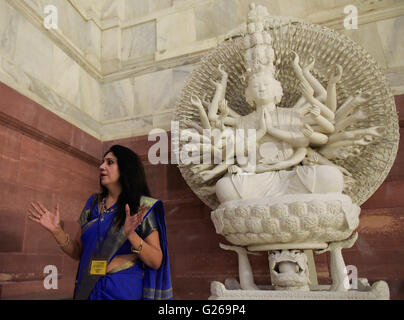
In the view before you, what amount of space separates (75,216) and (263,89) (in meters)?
1.92

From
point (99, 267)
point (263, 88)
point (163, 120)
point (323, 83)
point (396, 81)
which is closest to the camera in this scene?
point (99, 267)

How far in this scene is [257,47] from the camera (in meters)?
2.38

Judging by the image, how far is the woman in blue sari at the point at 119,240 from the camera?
167 centimetres

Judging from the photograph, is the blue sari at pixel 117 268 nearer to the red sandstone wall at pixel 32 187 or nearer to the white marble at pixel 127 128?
the red sandstone wall at pixel 32 187

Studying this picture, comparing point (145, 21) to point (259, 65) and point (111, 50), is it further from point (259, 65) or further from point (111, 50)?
point (259, 65)

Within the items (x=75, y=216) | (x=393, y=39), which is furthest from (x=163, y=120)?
(x=393, y=39)

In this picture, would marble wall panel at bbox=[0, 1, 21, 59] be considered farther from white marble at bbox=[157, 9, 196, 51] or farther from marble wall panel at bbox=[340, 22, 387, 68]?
marble wall panel at bbox=[340, 22, 387, 68]

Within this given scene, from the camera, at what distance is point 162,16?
3.78 m

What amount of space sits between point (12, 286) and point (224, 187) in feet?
5.01

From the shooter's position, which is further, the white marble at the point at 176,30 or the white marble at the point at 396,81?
the white marble at the point at 176,30

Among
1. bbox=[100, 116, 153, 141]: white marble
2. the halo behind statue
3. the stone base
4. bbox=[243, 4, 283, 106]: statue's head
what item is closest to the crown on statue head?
bbox=[243, 4, 283, 106]: statue's head

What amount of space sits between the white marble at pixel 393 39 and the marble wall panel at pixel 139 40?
2312 mm

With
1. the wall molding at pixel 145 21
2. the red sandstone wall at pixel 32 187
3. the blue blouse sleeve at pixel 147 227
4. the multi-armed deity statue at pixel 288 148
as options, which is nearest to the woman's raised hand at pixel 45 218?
the blue blouse sleeve at pixel 147 227

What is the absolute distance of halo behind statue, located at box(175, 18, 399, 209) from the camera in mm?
2314
